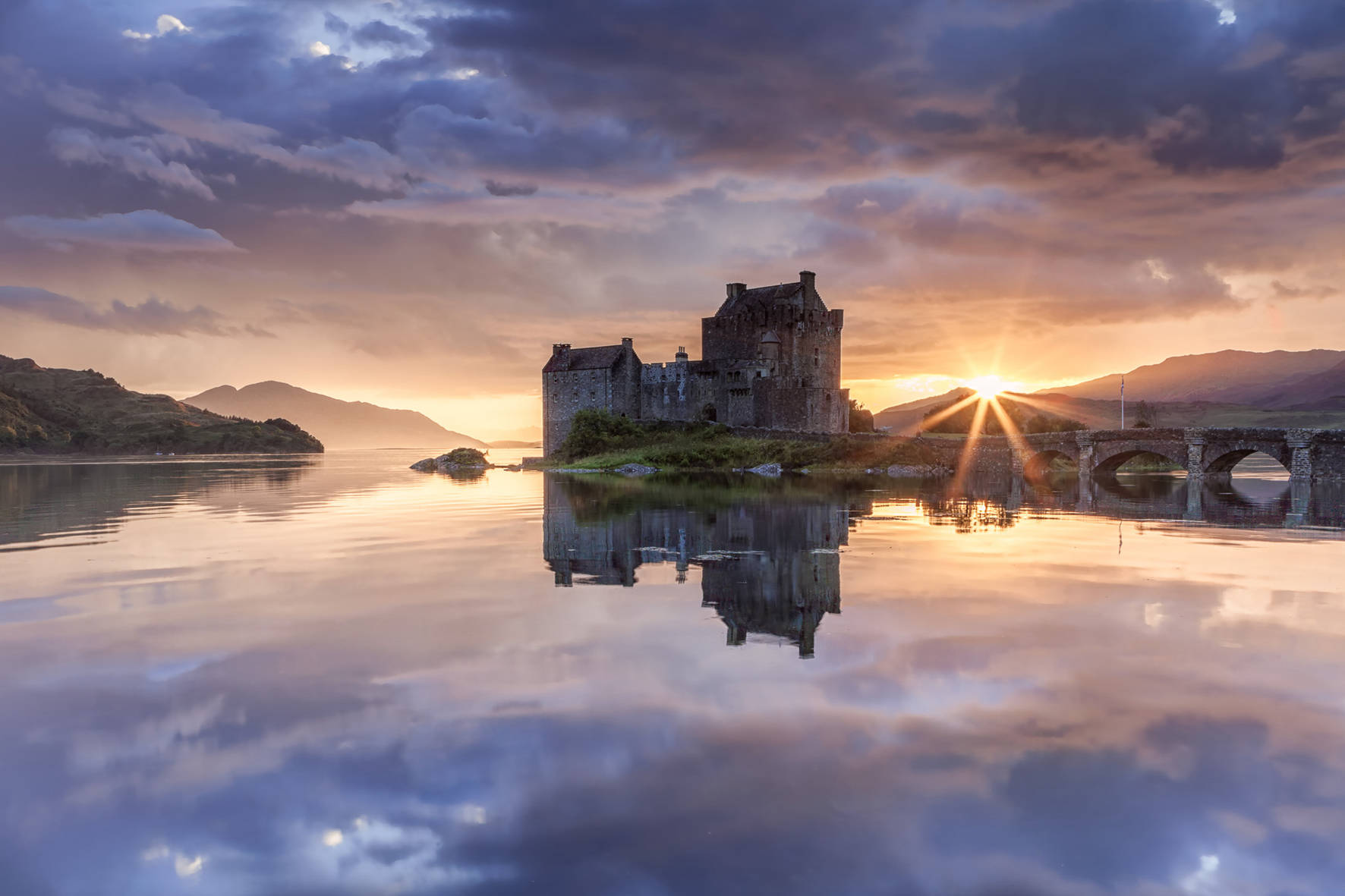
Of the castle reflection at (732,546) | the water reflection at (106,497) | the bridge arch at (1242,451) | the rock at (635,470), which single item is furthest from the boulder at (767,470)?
the water reflection at (106,497)

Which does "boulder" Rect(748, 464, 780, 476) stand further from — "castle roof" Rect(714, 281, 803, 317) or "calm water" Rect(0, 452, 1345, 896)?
"calm water" Rect(0, 452, 1345, 896)

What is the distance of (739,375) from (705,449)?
47.5 feet

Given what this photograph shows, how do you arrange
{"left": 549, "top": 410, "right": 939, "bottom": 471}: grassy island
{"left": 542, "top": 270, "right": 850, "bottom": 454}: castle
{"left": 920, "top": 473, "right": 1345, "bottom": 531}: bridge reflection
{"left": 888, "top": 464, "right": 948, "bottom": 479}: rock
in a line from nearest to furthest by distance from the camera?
1. {"left": 920, "top": 473, "right": 1345, "bottom": 531}: bridge reflection
2. {"left": 888, "top": 464, "right": 948, "bottom": 479}: rock
3. {"left": 549, "top": 410, "right": 939, "bottom": 471}: grassy island
4. {"left": 542, "top": 270, "right": 850, "bottom": 454}: castle

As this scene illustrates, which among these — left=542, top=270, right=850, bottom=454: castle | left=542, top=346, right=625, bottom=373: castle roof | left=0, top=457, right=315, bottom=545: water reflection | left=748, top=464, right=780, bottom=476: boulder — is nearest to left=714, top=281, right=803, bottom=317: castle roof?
left=542, top=270, right=850, bottom=454: castle

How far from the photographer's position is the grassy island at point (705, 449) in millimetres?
78062

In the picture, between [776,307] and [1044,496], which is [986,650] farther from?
[776,307]

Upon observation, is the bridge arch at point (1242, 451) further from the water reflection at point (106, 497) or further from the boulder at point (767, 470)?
the water reflection at point (106, 497)

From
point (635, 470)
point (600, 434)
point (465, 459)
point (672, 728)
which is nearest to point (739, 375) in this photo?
point (600, 434)

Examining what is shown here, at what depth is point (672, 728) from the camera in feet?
27.4

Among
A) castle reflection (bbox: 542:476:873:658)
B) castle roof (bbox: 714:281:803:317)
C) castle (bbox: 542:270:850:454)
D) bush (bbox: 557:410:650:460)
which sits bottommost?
castle reflection (bbox: 542:476:873:658)

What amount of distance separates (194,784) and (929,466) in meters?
74.7

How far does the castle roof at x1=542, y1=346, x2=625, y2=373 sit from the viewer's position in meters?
102

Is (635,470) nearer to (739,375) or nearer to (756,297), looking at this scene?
(739,375)

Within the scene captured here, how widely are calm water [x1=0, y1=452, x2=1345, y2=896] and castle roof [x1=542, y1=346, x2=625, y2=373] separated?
82.9 m
